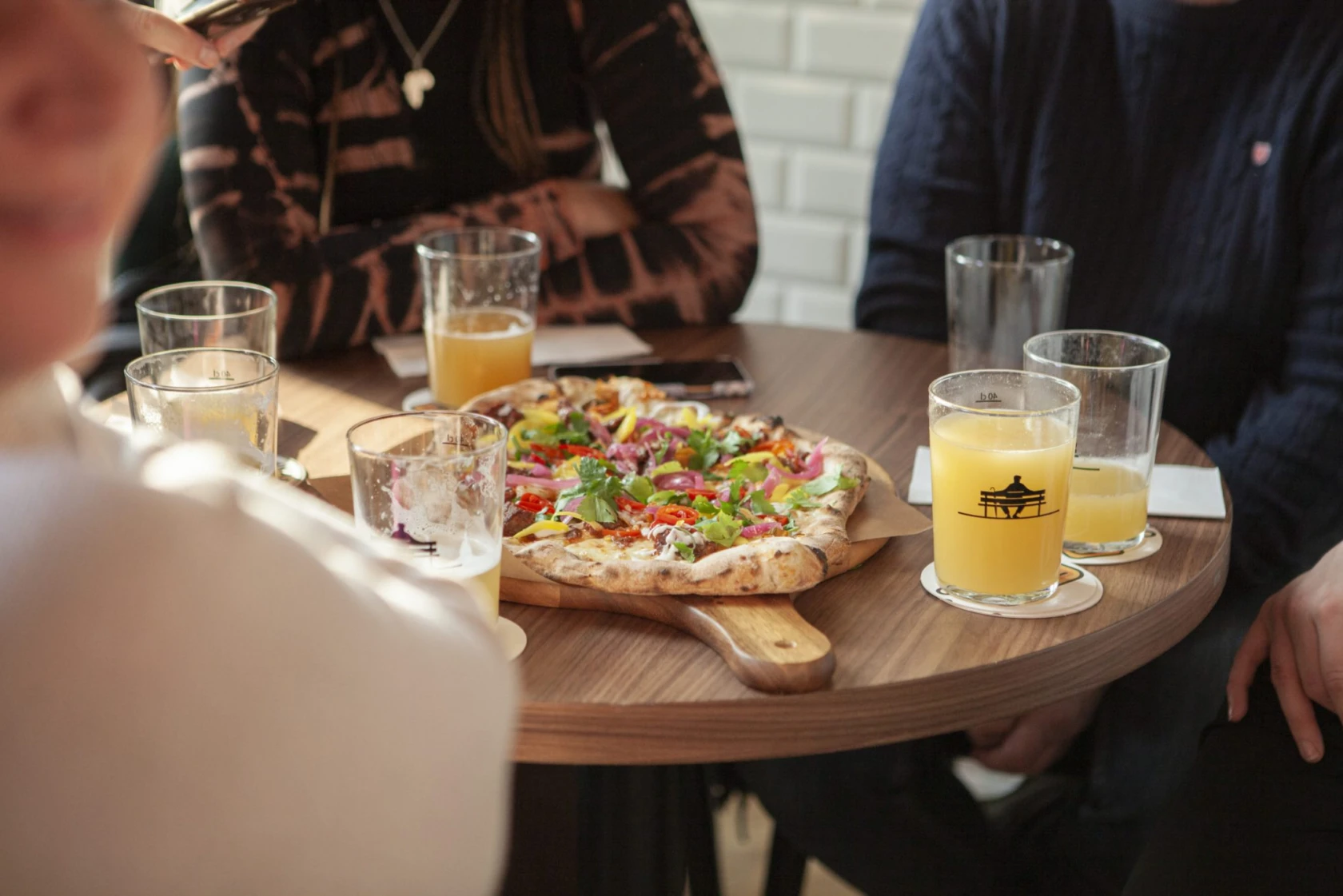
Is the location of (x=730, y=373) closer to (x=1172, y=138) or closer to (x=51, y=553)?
(x=1172, y=138)

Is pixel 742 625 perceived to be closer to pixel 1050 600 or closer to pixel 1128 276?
pixel 1050 600

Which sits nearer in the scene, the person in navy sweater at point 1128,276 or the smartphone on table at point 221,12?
the smartphone on table at point 221,12

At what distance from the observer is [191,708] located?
1.43 feet

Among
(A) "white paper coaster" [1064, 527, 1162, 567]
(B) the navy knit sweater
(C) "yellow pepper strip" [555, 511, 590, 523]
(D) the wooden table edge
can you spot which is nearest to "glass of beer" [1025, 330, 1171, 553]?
(A) "white paper coaster" [1064, 527, 1162, 567]

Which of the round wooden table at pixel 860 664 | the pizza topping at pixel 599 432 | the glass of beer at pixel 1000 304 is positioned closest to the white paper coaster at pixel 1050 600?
the round wooden table at pixel 860 664

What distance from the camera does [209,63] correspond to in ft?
3.85

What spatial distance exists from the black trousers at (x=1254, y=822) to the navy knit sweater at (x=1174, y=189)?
0.33m

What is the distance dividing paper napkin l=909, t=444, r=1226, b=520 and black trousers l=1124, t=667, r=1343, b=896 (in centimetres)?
23

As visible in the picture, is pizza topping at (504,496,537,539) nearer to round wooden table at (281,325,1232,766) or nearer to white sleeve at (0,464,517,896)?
round wooden table at (281,325,1232,766)

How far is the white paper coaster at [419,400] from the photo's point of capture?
1.37m

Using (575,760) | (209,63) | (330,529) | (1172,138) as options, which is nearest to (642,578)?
(575,760)

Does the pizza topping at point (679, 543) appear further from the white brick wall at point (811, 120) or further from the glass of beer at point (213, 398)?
the white brick wall at point (811, 120)

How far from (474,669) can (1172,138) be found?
149cm

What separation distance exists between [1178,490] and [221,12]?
0.94 metres
